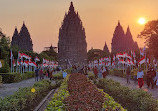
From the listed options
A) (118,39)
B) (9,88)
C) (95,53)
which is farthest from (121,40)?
(9,88)

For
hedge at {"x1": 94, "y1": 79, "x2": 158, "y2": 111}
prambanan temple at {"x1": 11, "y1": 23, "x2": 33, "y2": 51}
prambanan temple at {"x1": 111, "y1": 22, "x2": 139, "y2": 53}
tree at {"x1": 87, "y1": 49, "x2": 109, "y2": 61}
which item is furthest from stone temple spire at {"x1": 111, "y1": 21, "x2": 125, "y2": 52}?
hedge at {"x1": 94, "y1": 79, "x2": 158, "y2": 111}

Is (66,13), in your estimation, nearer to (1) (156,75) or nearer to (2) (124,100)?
(1) (156,75)

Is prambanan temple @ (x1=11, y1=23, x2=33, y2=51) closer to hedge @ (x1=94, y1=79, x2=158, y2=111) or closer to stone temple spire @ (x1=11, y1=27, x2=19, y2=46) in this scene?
stone temple spire @ (x1=11, y1=27, x2=19, y2=46)

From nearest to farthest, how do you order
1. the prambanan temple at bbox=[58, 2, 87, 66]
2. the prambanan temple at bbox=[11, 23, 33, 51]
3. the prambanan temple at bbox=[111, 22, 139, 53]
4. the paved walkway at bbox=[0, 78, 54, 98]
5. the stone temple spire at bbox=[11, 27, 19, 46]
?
the paved walkway at bbox=[0, 78, 54, 98] < the prambanan temple at bbox=[11, 23, 33, 51] < the stone temple spire at bbox=[11, 27, 19, 46] < the prambanan temple at bbox=[58, 2, 87, 66] < the prambanan temple at bbox=[111, 22, 139, 53]

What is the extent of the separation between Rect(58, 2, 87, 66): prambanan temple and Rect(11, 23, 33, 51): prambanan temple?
1050 inches

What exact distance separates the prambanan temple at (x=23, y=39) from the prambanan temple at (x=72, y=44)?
26669 mm

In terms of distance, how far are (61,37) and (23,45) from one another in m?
31.9

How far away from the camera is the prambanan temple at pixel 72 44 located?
5148 inches

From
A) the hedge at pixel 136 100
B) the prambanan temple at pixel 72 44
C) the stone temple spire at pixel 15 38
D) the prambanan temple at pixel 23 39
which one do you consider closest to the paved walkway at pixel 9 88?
the hedge at pixel 136 100

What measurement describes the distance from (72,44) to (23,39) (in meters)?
33.2

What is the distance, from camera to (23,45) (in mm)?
104812

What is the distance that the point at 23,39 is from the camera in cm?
10538

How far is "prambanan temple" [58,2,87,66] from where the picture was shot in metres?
131

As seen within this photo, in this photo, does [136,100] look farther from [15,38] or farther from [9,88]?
[15,38]
